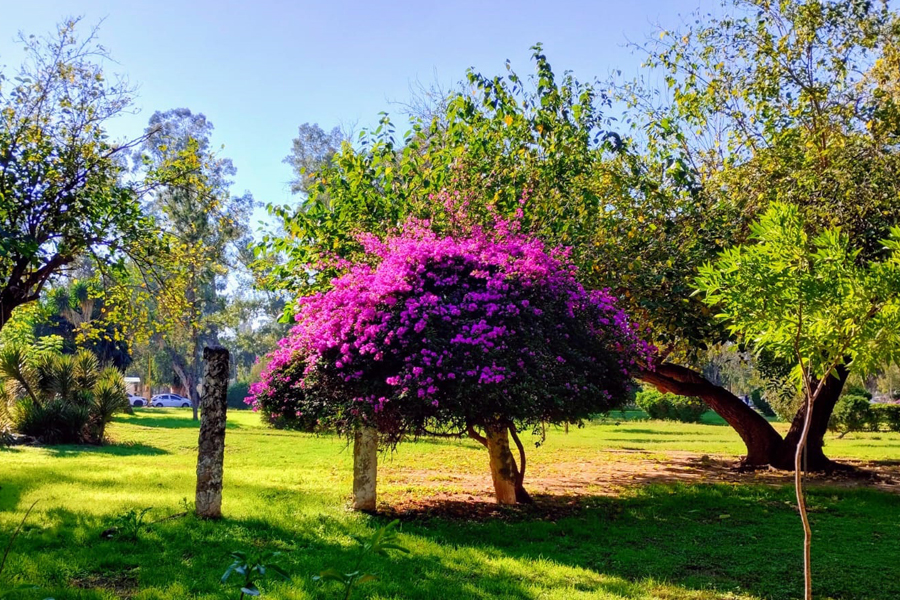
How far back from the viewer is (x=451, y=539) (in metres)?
7.90

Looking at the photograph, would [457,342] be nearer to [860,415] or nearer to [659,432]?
[659,432]

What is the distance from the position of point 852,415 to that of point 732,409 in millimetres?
15092

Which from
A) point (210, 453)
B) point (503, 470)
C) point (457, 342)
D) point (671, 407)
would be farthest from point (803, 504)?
point (671, 407)

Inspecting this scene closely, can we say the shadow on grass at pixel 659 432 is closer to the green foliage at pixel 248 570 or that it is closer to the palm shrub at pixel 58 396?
the palm shrub at pixel 58 396

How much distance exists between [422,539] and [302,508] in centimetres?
236

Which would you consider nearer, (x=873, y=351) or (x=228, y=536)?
(x=873, y=351)

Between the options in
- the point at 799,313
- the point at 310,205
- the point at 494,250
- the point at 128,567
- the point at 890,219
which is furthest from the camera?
the point at 310,205

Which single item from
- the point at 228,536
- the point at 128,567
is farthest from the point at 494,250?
the point at 128,567

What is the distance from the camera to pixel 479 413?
7770 millimetres

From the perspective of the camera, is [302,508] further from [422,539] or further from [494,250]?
[494,250]

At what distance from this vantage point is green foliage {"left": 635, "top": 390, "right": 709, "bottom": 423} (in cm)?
3456

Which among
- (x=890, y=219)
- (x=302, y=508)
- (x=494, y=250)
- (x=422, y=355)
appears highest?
(x=890, y=219)

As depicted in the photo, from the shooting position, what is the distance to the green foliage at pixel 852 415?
2627 centimetres

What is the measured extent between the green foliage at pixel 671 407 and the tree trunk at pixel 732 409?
19637 mm
